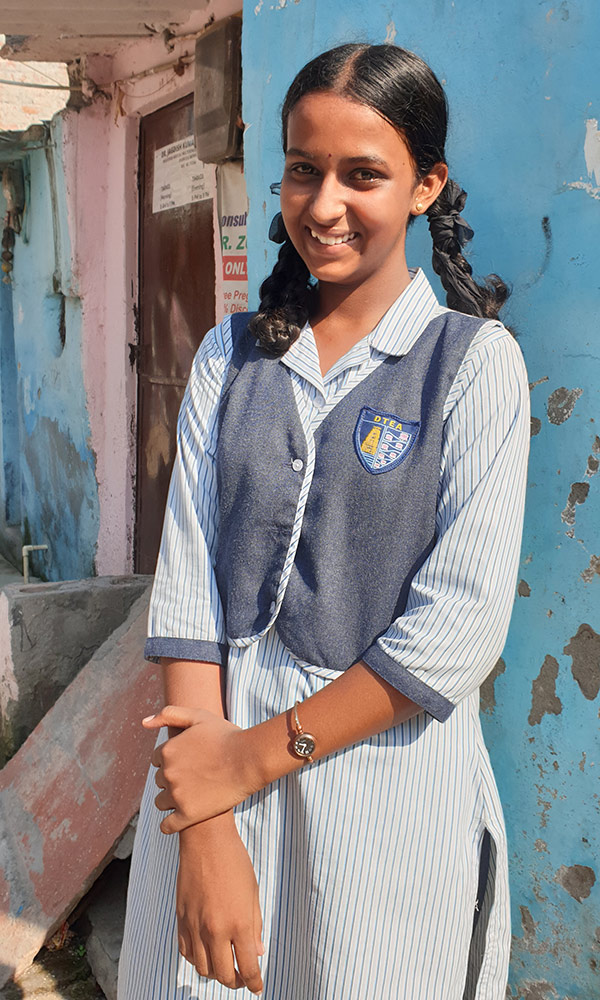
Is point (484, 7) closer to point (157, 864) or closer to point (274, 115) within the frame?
point (274, 115)

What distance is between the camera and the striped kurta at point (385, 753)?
1136mm

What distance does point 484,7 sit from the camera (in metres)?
1.72

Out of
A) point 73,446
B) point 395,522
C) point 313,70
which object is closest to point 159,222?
point 73,446

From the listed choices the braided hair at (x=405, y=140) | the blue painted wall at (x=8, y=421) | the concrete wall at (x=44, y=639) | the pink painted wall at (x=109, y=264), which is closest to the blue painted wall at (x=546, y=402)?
the braided hair at (x=405, y=140)

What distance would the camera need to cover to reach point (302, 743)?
1.14 meters

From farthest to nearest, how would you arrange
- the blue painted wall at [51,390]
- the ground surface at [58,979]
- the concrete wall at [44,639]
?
the blue painted wall at [51,390], the concrete wall at [44,639], the ground surface at [58,979]

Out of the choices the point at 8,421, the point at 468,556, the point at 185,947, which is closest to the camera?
the point at 468,556

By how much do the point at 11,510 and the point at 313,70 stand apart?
6.85 m

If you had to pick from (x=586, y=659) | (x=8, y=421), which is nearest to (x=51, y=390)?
(x=8, y=421)

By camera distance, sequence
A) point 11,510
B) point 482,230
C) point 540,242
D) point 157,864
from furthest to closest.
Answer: point 11,510 < point 482,230 < point 540,242 < point 157,864

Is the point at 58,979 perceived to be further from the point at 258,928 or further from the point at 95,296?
the point at 95,296

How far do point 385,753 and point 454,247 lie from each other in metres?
0.78

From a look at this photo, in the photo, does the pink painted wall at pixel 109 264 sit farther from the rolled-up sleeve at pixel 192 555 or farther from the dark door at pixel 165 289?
the rolled-up sleeve at pixel 192 555

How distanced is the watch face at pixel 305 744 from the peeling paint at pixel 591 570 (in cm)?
74
